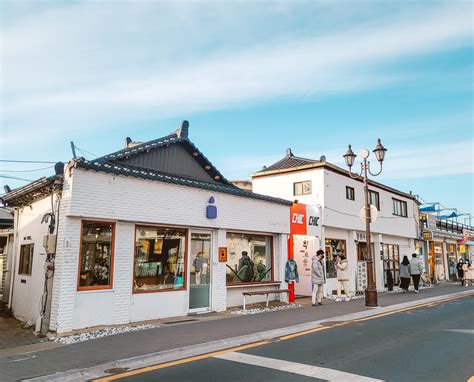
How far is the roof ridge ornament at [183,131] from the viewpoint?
1766 centimetres

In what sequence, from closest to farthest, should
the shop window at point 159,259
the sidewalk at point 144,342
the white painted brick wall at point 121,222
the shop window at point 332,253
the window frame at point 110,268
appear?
the sidewalk at point 144,342 < the white painted brick wall at point 121,222 < the window frame at point 110,268 < the shop window at point 159,259 < the shop window at point 332,253

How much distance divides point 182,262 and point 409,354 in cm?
703

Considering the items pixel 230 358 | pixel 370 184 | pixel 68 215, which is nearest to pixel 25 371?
pixel 230 358

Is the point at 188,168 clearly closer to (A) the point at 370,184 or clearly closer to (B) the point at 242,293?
(B) the point at 242,293

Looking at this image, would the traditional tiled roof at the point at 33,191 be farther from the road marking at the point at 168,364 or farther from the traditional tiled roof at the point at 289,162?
the traditional tiled roof at the point at 289,162

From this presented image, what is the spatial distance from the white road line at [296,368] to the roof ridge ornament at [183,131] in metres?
11.7

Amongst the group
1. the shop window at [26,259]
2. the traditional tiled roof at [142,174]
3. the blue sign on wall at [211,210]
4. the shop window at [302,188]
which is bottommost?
the shop window at [26,259]

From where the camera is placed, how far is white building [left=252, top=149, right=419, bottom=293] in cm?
1944

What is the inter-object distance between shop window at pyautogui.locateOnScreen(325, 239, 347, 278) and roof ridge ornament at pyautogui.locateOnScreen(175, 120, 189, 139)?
335 inches

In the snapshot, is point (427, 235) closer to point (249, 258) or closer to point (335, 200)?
point (335, 200)

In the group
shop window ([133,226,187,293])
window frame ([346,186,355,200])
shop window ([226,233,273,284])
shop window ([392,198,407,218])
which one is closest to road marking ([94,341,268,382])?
shop window ([133,226,187,293])

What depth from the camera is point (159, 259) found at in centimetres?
1174

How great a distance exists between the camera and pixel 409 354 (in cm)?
730

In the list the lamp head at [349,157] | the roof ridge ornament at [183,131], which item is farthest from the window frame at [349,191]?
the roof ridge ornament at [183,131]
